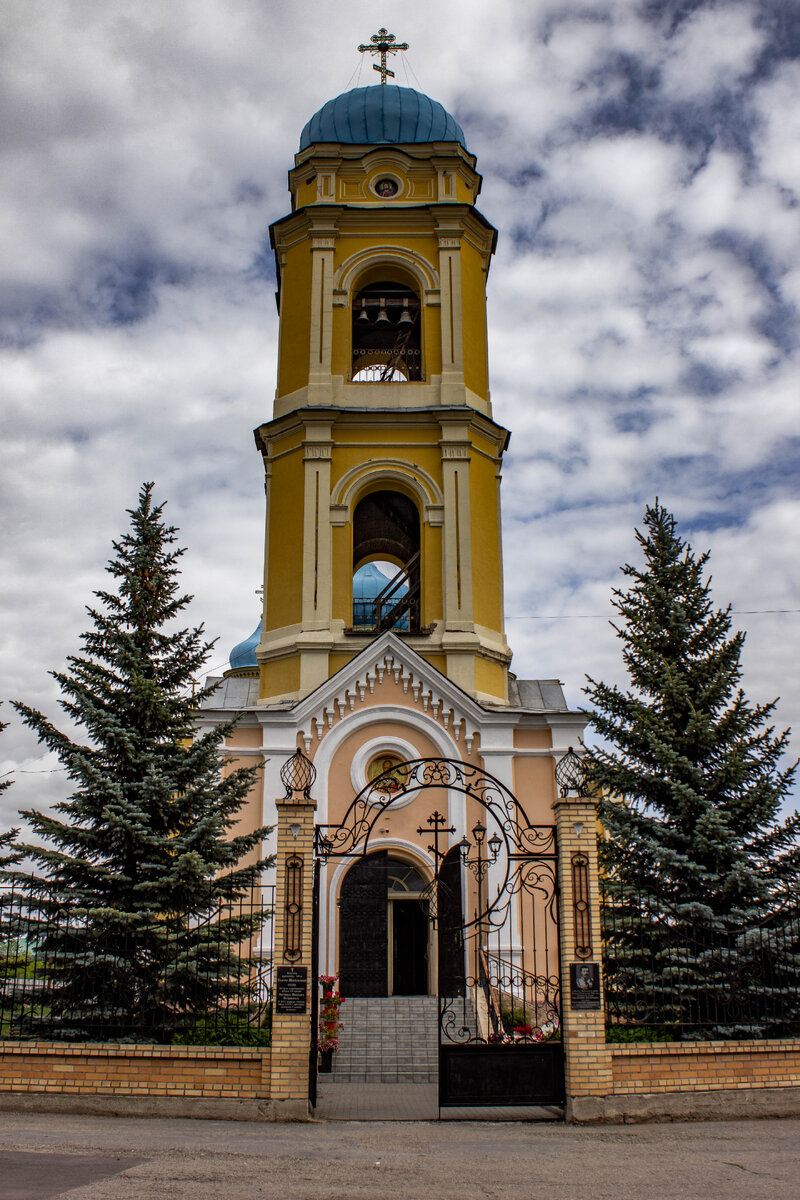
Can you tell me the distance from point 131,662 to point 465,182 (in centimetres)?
1449

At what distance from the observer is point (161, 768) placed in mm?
11898

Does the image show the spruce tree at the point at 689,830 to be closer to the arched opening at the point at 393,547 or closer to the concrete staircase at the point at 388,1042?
the concrete staircase at the point at 388,1042

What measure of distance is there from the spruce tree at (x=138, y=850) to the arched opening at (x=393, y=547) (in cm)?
674

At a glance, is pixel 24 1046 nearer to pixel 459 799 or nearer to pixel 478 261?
pixel 459 799

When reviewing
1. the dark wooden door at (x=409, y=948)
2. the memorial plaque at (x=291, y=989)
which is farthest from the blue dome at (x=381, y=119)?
the memorial plaque at (x=291, y=989)

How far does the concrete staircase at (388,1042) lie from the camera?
43.5 feet

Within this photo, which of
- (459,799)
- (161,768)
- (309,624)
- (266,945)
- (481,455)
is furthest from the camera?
(481,455)

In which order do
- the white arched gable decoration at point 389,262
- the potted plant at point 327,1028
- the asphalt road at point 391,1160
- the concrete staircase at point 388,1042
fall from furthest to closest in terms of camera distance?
the white arched gable decoration at point 389,262, the concrete staircase at point 388,1042, the potted plant at point 327,1028, the asphalt road at point 391,1160

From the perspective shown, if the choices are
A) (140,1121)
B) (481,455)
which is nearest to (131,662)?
(140,1121)

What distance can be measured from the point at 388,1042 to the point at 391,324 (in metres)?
13.5

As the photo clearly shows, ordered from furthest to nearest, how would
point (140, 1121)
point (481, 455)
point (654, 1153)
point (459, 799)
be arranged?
point (481, 455) → point (459, 799) → point (140, 1121) → point (654, 1153)

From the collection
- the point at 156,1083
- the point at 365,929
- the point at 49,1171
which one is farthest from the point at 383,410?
the point at 49,1171

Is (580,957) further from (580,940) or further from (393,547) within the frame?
(393,547)

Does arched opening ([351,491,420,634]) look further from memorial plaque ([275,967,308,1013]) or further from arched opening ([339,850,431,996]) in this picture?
memorial plaque ([275,967,308,1013])
